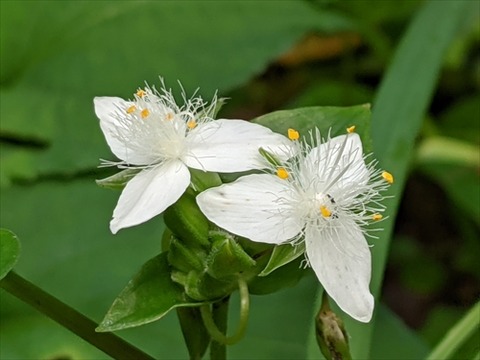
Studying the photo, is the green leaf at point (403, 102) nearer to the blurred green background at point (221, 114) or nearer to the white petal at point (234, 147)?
the blurred green background at point (221, 114)

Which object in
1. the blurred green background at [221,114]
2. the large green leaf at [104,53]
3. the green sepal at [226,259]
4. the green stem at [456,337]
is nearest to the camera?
the green sepal at [226,259]

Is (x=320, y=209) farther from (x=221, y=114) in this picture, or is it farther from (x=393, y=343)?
(x=221, y=114)

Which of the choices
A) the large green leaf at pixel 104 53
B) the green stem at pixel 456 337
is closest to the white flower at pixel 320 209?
the green stem at pixel 456 337

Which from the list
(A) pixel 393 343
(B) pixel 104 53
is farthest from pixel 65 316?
(B) pixel 104 53

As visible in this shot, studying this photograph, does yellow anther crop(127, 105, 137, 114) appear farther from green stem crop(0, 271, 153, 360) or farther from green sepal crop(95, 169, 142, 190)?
green stem crop(0, 271, 153, 360)

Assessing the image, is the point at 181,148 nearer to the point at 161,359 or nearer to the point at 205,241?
the point at 205,241

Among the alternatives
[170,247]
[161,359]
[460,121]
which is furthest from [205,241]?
[460,121]
